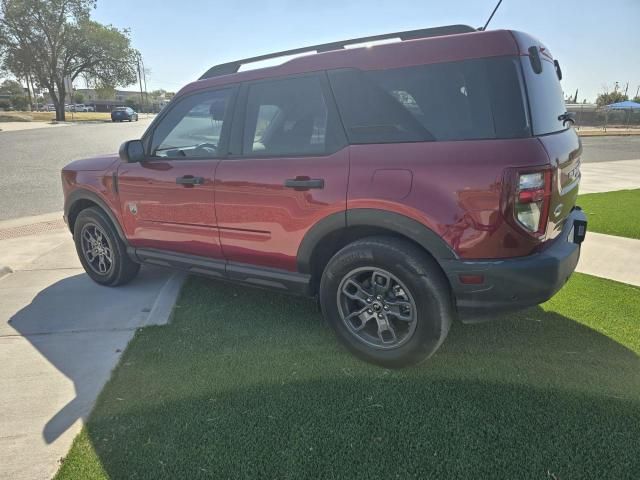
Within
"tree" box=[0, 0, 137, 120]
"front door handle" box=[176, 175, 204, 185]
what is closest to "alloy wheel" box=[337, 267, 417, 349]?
"front door handle" box=[176, 175, 204, 185]

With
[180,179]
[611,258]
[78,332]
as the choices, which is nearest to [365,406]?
[180,179]

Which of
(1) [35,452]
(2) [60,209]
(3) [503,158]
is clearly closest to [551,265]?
(3) [503,158]

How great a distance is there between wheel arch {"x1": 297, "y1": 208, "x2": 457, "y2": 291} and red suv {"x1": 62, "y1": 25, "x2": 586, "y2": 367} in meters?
0.01

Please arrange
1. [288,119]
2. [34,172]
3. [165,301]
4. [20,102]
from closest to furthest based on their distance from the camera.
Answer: [288,119] < [165,301] < [34,172] < [20,102]

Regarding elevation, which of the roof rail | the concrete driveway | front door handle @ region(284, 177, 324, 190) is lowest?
the concrete driveway

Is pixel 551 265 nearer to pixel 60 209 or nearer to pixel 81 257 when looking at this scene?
pixel 81 257

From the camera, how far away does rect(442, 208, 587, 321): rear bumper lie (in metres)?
2.40

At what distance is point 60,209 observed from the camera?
26.2ft

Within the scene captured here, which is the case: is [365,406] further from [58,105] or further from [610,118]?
[610,118]

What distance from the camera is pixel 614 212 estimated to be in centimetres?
680

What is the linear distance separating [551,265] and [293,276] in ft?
5.28

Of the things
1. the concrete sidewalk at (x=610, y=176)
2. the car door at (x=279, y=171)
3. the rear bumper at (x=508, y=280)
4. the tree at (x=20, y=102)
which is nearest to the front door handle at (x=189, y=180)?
the car door at (x=279, y=171)

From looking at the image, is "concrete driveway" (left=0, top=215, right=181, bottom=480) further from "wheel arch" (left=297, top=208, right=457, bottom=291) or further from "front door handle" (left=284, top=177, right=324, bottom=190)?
"front door handle" (left=284, top=177, right=324, bottom=190)

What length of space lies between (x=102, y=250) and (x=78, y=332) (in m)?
1.11
